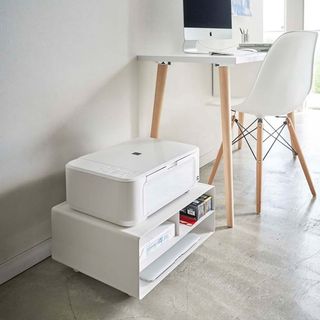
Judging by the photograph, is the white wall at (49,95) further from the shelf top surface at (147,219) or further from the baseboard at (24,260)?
the shelf top surface at (147,219)

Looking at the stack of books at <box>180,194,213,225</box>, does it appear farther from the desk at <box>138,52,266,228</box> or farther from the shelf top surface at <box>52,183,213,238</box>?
the desk at <box>138,52,266,228</box>

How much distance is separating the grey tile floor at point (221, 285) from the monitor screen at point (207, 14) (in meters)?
1.11

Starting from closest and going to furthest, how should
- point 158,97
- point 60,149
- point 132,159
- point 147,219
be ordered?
point 147,219, point 132,159, point 60,149, point 158,97

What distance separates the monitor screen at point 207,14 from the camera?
237cm

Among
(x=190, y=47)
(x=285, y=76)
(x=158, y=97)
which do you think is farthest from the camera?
(x=190, y=47)

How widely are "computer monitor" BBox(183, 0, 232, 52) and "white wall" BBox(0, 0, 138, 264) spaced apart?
381mm

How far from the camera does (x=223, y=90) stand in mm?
1979

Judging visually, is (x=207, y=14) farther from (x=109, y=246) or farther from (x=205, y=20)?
(x=109, y=246)

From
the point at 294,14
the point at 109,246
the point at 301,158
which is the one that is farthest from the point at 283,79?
the point at 294,14

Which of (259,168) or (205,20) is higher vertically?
(205,20)

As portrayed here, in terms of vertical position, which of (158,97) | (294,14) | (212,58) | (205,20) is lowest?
(158,97)

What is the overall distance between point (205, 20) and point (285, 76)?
621mm

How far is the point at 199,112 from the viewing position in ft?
9.68

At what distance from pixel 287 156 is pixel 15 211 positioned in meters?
2.23
